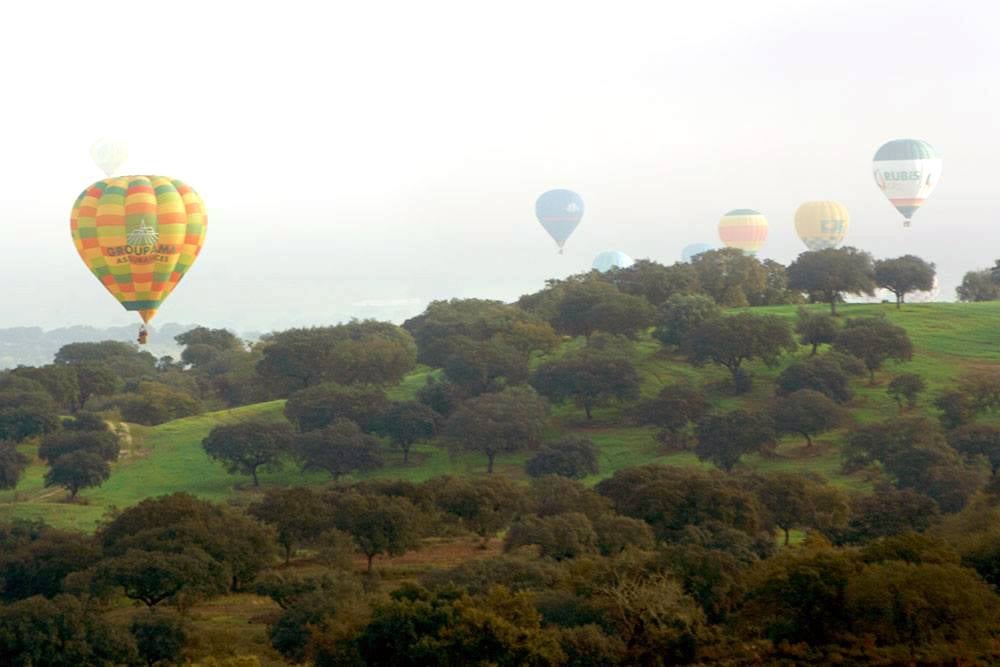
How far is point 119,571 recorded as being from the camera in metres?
52.8

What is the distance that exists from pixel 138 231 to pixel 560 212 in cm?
10330

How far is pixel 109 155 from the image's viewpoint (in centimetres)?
14012

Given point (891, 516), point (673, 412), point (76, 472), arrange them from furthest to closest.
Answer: point (673, 412) < point (76, 472) < point (891, 516)

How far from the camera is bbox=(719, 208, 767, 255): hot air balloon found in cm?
18575

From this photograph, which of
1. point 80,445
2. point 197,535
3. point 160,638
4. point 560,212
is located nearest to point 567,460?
point 80,445

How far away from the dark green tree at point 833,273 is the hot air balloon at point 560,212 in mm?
50084

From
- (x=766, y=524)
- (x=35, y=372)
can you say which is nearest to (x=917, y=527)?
(x=766, y=524)

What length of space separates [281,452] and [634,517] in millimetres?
35843

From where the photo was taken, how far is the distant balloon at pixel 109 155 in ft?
458

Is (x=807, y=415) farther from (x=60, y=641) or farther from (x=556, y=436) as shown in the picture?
(x=60, y=641)

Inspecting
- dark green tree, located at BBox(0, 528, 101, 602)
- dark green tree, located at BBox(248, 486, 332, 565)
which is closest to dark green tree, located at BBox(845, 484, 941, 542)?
dark green tree, located at BBox(248, 486, 332, 565)

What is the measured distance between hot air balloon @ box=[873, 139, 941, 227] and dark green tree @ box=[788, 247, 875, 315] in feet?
74.8

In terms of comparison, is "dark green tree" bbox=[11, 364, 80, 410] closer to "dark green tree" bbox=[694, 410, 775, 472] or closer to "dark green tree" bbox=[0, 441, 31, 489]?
"dark green tree" bbox=[0, 441, 31, 489]

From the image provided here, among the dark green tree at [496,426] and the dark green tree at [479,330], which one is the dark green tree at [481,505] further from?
the dark green tree at [479,330]
